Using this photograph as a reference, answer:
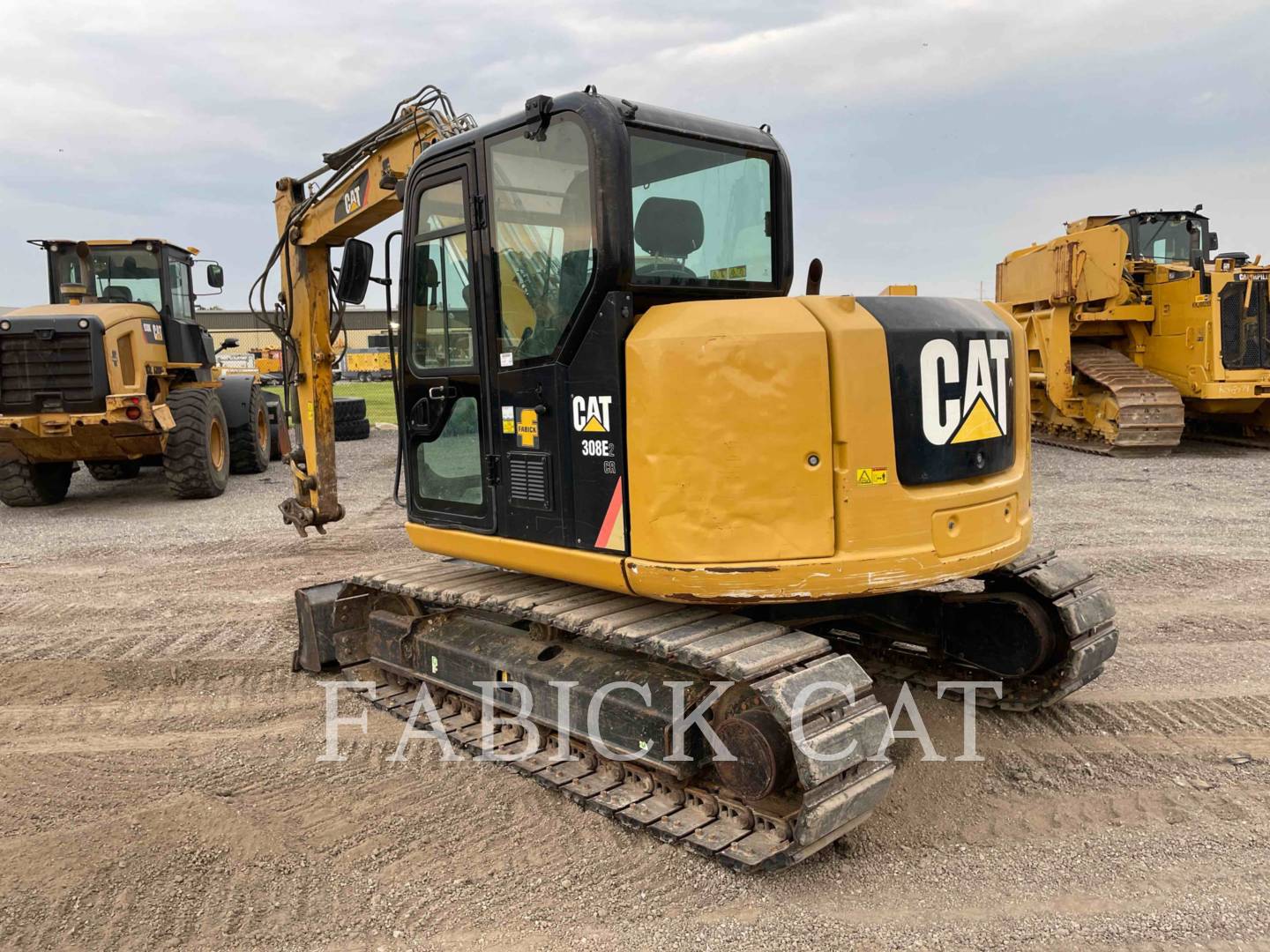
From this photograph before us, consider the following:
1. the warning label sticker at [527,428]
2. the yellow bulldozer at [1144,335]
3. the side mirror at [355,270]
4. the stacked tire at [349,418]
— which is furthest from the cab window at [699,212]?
the stacked tire at [349,418]

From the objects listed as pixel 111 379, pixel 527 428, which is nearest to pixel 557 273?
pixel 527 428

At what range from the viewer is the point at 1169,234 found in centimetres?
1673

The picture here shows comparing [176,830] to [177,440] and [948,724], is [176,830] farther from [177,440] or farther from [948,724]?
[177,440]

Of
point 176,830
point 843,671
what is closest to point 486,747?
point 176,830

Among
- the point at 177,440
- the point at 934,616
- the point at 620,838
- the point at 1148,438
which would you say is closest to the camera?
the point at 620,838

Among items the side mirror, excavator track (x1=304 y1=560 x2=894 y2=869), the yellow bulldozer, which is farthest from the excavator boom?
the yellow bulldozer

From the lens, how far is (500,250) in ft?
14.3

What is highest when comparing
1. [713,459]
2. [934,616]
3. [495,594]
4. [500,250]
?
[500,250]

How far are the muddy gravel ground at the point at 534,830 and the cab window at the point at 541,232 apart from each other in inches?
79.8

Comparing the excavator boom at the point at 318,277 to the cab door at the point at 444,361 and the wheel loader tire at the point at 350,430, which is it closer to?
the cab door at the point at 444,361

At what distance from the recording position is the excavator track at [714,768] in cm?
340

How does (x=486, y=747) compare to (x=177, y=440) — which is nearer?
(x=486, y=747)

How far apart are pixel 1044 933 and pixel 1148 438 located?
40.9 feet

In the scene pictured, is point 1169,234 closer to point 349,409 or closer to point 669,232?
point 349,409
